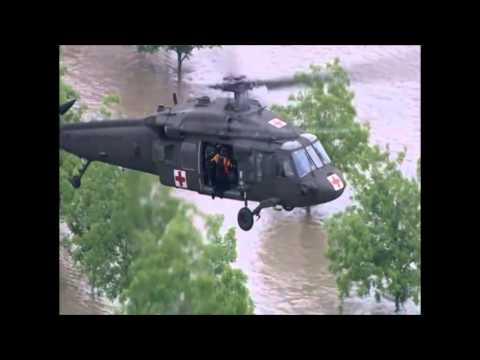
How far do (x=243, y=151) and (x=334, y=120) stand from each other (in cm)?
1168

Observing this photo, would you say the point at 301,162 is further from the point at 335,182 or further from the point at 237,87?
the point at 237,87

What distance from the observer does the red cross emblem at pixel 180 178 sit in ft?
132

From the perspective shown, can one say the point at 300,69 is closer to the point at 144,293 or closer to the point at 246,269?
the point at 246,269

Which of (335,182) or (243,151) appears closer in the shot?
(335,182)

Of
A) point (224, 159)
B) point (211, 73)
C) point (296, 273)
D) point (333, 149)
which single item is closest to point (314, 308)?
point (296, 273)

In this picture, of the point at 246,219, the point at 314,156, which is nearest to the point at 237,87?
the point at 314,156

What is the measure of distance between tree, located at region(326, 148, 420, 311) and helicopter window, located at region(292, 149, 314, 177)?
31.6 ft

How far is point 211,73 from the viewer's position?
166 ft

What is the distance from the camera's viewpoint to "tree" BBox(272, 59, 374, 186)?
49938 mm

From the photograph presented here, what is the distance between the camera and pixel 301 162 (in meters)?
38.7

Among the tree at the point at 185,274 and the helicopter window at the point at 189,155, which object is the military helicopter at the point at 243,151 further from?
the tree at the point at 185,274

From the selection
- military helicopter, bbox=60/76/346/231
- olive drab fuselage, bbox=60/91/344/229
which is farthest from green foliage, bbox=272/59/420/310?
military helicopter, bbox=60/76/346/231

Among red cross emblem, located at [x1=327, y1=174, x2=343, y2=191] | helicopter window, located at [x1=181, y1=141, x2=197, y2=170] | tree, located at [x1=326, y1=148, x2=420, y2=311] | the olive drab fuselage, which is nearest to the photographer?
red cross emblem, located at [x1=327, y1=174, x2=343, y2=191]

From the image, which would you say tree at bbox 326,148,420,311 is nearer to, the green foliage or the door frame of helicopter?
the green foliage
